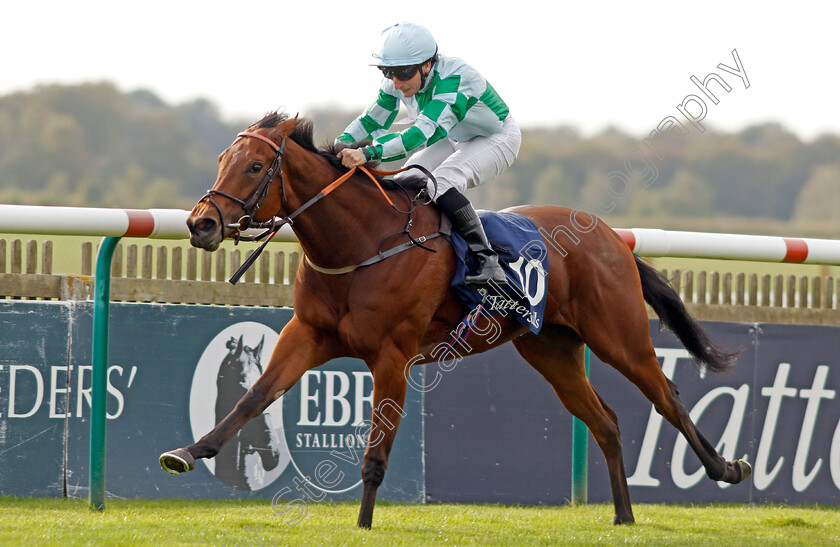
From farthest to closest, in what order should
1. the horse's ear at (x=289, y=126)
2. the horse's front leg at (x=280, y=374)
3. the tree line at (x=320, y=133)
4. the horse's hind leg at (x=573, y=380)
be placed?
the tree line at (x=320, y=133), the horse's hind leg at (x=573, y=380), the horse's ear at (x=289, y=126), the horse's front leg at (x=280, y=374)

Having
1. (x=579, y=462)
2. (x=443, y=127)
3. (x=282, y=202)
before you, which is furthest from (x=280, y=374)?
(x=579, y=462)

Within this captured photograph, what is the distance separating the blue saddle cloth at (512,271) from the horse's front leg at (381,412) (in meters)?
0.53

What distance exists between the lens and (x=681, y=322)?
223 inches

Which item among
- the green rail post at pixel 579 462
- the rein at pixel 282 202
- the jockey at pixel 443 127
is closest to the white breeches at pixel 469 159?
the jockey at pixel 443 127

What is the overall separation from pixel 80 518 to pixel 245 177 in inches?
67.4

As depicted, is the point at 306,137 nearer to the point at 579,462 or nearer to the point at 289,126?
the point at 289,126

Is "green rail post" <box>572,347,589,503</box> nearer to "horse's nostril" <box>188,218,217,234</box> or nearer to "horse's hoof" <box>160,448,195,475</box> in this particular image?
"horse's hoof" <box>160,448,195,475</box>

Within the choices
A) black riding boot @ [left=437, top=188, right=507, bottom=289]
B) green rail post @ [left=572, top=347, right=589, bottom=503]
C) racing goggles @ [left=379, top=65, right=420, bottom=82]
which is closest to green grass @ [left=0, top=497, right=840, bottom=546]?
green rail post @ [left=572, top=347, right=589, bottom=503]

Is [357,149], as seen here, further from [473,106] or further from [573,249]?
[573,249]

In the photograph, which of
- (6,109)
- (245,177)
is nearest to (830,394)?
(245,177)

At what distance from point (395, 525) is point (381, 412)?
Answer: 0.58 meters

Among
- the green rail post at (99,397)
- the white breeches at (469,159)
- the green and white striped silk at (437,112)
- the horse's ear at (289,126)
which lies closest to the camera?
the horse's ear at (289,126)

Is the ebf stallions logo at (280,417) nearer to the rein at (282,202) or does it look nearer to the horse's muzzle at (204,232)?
the rein at (282,202)

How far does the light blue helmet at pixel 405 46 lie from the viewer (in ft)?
15.0
